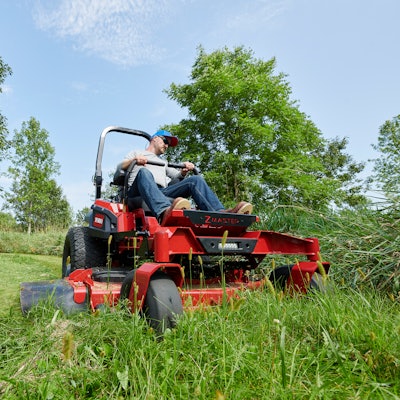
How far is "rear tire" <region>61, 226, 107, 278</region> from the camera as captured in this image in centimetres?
439

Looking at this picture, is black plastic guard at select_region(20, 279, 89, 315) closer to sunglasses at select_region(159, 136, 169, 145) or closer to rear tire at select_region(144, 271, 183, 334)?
rear tire at select_region(144, 271, 183, 334)

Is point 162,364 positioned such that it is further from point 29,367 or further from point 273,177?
point 273,177

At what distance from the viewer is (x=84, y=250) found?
4.44 metres

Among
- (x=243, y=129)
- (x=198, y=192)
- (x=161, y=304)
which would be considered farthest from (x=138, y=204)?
(x=243, y=129)

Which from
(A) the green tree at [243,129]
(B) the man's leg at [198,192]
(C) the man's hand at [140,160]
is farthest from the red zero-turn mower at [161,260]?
(A) the green tree at [243,129]

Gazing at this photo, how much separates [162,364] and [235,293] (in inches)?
48.2

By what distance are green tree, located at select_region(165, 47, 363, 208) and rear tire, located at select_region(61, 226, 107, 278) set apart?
10.4m

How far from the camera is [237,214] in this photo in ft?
10.2

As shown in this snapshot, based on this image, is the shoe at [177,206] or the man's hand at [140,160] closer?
the shoe at [177,206]

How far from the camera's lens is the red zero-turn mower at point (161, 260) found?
2.31 metres

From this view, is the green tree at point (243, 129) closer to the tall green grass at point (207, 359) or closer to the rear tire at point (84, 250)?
the rear tire at point (84, 250)

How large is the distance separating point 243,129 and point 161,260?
14.6 m

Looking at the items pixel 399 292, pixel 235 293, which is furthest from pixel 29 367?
pixel 399 292

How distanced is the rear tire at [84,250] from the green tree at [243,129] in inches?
411
